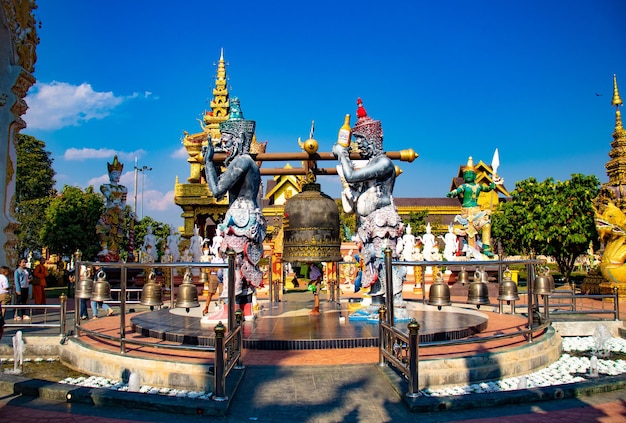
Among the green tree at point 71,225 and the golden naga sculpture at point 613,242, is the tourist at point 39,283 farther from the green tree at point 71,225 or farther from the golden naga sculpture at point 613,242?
the green tree at point 71,225

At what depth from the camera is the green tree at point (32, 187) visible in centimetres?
3584

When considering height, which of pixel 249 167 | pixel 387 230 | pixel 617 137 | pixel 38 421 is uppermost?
pixel 617 137

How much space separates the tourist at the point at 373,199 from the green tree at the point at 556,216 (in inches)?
788

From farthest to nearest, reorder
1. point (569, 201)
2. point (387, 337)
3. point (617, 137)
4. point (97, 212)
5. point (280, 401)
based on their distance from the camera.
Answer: point (97, 212) < point (569, 201) < point (617, 137) < point (387, 337) < point (280, 401)

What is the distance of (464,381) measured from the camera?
19.7 feet

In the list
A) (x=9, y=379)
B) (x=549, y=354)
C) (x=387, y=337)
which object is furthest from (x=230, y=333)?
(x=549, y=354)

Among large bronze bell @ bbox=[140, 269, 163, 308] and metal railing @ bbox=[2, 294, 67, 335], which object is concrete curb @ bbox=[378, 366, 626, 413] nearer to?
large bronze bell @ bbox=[140, 269, 163, 308]

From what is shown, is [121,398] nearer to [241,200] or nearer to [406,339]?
[406,339]

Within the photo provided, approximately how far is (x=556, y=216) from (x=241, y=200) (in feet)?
73.9

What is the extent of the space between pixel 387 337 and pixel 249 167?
4065 mm

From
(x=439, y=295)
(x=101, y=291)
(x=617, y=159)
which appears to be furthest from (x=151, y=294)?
(x=617, y=159)

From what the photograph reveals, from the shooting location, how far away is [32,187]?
3841cm

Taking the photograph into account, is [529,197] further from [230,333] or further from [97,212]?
[97,212]

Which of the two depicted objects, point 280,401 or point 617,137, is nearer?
point 280,401
